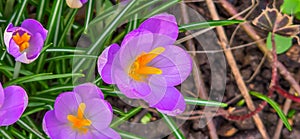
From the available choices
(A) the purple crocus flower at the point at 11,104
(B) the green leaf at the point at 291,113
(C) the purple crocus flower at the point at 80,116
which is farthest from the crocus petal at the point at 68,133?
(B) the green leaf at the point at 291,113

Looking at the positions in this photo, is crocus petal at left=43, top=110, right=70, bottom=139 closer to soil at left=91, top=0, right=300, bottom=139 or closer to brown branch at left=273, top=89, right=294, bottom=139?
soil at left=91, top=0, right=300, bottom=139

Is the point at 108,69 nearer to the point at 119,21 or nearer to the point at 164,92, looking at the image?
the point at 164,92

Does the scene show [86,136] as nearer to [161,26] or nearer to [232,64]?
[161,26]

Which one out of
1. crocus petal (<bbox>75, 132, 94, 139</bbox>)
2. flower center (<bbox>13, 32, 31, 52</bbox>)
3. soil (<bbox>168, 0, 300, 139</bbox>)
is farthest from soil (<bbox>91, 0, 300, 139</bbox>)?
flower center (<bbox>13, 32, 31, 52</bbox>)

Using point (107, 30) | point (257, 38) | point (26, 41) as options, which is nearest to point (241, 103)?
point (257, 38)

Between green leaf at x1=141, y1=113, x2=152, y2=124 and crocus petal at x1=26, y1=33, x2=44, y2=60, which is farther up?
crocus petal at x1=26, y1=33, x2=44, y2=60

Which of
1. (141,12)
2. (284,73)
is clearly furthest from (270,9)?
(141,12)
